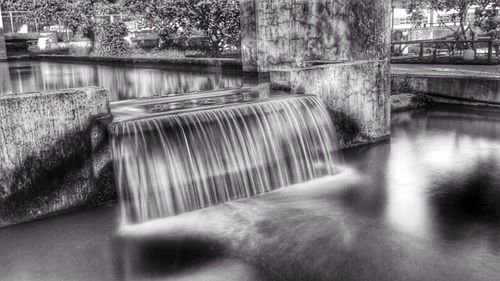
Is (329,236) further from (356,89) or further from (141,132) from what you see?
(356,89)

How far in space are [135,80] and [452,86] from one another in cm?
724

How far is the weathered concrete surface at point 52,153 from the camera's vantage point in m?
4.93

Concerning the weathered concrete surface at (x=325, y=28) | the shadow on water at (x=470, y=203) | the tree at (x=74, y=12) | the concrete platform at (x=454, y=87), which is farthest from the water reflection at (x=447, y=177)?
the tree at (x=74, y=12)

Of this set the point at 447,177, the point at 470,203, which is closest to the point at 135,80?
the point at 447,177

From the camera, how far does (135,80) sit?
12586 millimetres

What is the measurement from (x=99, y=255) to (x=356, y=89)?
186 inches

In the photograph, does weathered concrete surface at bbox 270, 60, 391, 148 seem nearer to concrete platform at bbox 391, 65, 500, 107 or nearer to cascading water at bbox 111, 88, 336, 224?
cascading water at bbox 111, 88, 336, 224

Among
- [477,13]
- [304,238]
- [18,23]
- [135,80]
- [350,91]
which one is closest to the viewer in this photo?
[304,238]

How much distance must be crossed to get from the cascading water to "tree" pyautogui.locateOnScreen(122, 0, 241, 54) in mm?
12331

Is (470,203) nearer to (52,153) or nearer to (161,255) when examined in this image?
(161,255)

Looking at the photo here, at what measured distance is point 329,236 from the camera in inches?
189

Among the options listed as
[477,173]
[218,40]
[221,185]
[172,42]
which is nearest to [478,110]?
[477,173]

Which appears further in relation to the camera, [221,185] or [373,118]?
[373,118]

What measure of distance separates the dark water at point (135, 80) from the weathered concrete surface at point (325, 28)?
3.92 feet
